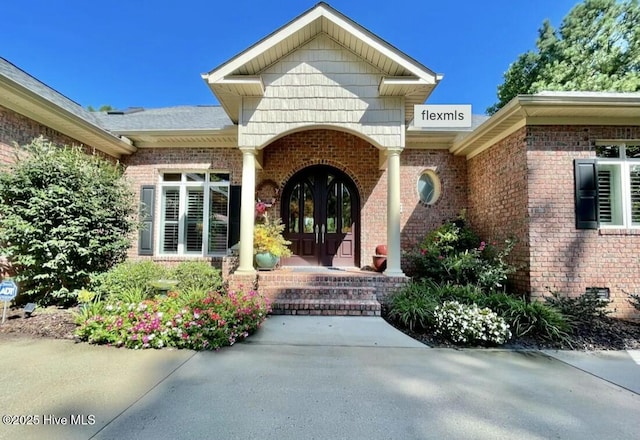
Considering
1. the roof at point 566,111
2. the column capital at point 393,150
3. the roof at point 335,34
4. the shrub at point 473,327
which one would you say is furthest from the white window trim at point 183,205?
the roof at point 566,111

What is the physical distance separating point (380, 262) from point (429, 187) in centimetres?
240

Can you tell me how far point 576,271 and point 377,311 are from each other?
140 inches

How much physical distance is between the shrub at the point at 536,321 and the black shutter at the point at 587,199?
6.14 ft

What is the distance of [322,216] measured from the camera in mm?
7344

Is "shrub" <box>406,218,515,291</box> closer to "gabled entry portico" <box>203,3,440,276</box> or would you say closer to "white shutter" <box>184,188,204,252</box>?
"gabled entry portico" <box>203,3,440,276</box>

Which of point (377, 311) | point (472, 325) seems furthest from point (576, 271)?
point (377, 311)

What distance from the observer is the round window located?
721cm

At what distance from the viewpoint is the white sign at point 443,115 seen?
594 cm

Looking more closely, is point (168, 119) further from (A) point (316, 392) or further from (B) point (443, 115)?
(A) point (316, 392)

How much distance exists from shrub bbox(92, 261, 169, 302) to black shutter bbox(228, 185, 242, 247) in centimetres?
187

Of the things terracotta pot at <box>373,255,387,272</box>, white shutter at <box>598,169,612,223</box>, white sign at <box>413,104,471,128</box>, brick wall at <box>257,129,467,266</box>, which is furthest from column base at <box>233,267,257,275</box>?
white shutter at <box>598,169,612,223</box>

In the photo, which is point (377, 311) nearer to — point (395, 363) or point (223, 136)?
point (395, 363)

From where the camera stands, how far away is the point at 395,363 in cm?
316

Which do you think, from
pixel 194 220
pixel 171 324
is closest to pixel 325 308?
pixel 171 324
